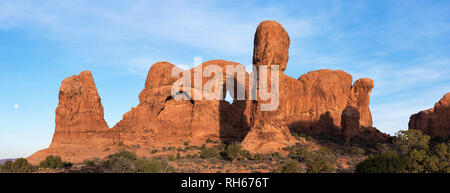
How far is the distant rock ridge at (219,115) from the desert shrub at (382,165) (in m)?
13.3

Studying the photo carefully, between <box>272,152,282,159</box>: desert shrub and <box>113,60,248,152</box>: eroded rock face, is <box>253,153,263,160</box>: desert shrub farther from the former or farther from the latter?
<box>113,60,248,152</box>: eroded rock face

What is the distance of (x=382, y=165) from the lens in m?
22.7

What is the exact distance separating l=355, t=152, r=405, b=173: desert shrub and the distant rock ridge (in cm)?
1325

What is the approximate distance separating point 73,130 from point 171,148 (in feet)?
40.5

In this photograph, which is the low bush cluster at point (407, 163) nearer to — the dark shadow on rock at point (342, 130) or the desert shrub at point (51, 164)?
the dark shadow on rock at point (342, 130)

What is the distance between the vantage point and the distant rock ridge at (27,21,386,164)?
128 feet

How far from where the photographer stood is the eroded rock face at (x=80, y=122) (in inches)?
1708

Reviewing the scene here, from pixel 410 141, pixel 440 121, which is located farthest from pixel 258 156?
pixel 440 121

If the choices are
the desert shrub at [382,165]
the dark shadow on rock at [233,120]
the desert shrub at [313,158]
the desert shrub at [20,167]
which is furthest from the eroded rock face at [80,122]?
the desert shrub at [382,165]

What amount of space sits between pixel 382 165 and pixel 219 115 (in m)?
30.3
